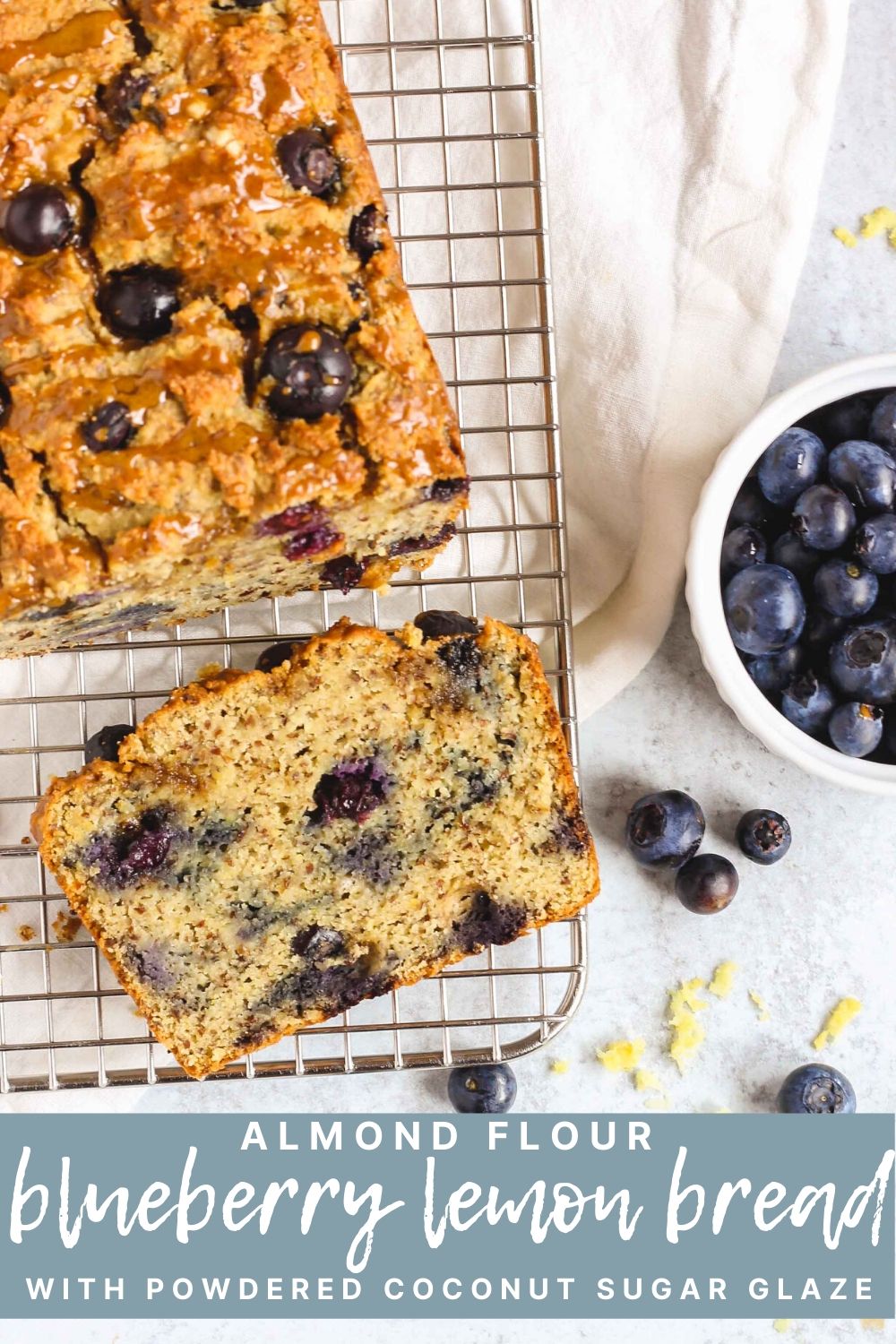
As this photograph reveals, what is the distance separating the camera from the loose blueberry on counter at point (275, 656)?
288 cm

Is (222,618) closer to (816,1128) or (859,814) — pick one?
(859,814)

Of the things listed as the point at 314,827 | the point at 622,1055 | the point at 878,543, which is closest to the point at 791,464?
the point at 878,543

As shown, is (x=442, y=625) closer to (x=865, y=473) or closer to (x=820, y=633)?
(x=820, y=633)

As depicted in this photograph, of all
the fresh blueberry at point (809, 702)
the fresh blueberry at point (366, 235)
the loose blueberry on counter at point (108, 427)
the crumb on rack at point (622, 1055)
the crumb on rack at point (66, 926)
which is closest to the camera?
the loose blueberry on counter at point (108, 427)

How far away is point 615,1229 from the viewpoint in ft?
11.2

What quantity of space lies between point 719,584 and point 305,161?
1.33m

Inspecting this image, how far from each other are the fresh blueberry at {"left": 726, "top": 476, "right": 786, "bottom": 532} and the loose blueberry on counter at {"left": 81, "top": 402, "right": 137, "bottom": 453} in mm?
1471

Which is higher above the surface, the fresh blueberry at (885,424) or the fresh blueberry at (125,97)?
the fresh blueberry at (125,97)

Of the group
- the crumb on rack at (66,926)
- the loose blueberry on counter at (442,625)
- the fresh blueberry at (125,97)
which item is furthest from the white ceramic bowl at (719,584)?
the crumb on rack at (66,926)

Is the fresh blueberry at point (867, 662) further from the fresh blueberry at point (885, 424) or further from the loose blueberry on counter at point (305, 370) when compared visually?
the loose blueberry on counter at point (305, 370)

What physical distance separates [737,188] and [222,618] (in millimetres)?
1675

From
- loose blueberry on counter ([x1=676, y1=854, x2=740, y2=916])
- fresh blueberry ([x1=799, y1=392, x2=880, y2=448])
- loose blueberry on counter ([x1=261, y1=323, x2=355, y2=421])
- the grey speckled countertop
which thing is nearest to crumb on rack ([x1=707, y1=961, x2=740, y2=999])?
the grey speckled countertop

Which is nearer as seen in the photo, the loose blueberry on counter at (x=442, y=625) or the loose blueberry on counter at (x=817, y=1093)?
the loose blueberry on counter at (x=442, y=625)
